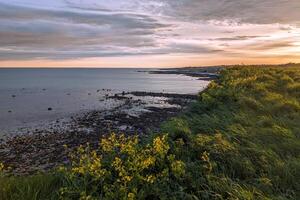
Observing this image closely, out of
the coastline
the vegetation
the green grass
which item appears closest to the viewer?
the green grass

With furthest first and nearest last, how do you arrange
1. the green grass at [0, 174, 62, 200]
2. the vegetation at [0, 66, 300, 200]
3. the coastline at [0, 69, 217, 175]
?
the coastline at [0, 69, 217, 175] < the vegetation at [0, 66, 300, 200] < the green grass at [0, 174, 62, 200]

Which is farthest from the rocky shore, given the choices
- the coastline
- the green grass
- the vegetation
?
the green grass

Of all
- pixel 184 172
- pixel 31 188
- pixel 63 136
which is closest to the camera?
pixel 31 188

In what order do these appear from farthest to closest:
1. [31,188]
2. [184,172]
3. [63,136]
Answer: [63,136] → [184,172] → [31,188]

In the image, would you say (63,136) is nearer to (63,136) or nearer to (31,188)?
(63,136)

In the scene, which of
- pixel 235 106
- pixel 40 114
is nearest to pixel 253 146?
pixel 235 106

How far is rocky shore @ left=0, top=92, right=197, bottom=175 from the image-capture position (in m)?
13.7

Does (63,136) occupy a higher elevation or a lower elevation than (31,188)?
lower

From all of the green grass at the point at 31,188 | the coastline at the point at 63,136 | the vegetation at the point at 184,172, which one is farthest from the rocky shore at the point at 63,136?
the green grass at the point at 31,188

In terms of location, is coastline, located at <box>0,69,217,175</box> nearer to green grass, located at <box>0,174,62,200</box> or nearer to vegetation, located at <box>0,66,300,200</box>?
vegetation, located at <box>0,66,300,200</box>

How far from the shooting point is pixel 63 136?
18.6 meters

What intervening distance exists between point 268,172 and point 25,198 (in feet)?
14.7

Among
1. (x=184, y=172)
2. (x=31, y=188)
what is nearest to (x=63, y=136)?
(x=31, y=188)

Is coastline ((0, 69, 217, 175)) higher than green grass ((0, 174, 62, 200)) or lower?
lower
